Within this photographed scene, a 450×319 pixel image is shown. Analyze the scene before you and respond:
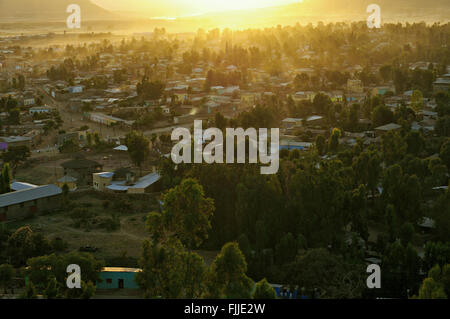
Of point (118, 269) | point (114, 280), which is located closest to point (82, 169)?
point (118, 269)

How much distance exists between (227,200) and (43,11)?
93.6 m

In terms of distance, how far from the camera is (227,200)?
1135 cm

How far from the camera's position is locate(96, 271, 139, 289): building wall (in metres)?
9.23

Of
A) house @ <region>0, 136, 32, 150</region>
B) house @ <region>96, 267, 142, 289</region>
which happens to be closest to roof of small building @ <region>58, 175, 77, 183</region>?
house @ <region>0, 136, 32, 150</region>

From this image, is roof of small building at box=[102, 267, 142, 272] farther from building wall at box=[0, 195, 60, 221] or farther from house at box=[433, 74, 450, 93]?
house at box=[433, 74, 450, 93]

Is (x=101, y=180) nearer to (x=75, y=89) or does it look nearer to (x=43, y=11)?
(x=75, y=89)

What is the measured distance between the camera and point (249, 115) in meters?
19.9

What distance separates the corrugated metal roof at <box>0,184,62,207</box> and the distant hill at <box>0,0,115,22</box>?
8098cm

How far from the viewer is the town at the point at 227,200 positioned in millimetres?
8406

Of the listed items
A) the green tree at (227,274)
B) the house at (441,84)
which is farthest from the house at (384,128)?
the green tree at (227,274)

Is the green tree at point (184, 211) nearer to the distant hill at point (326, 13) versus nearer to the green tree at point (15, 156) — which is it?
the green tree at point (15, 156)

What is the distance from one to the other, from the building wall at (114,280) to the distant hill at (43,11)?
85.7 meters
